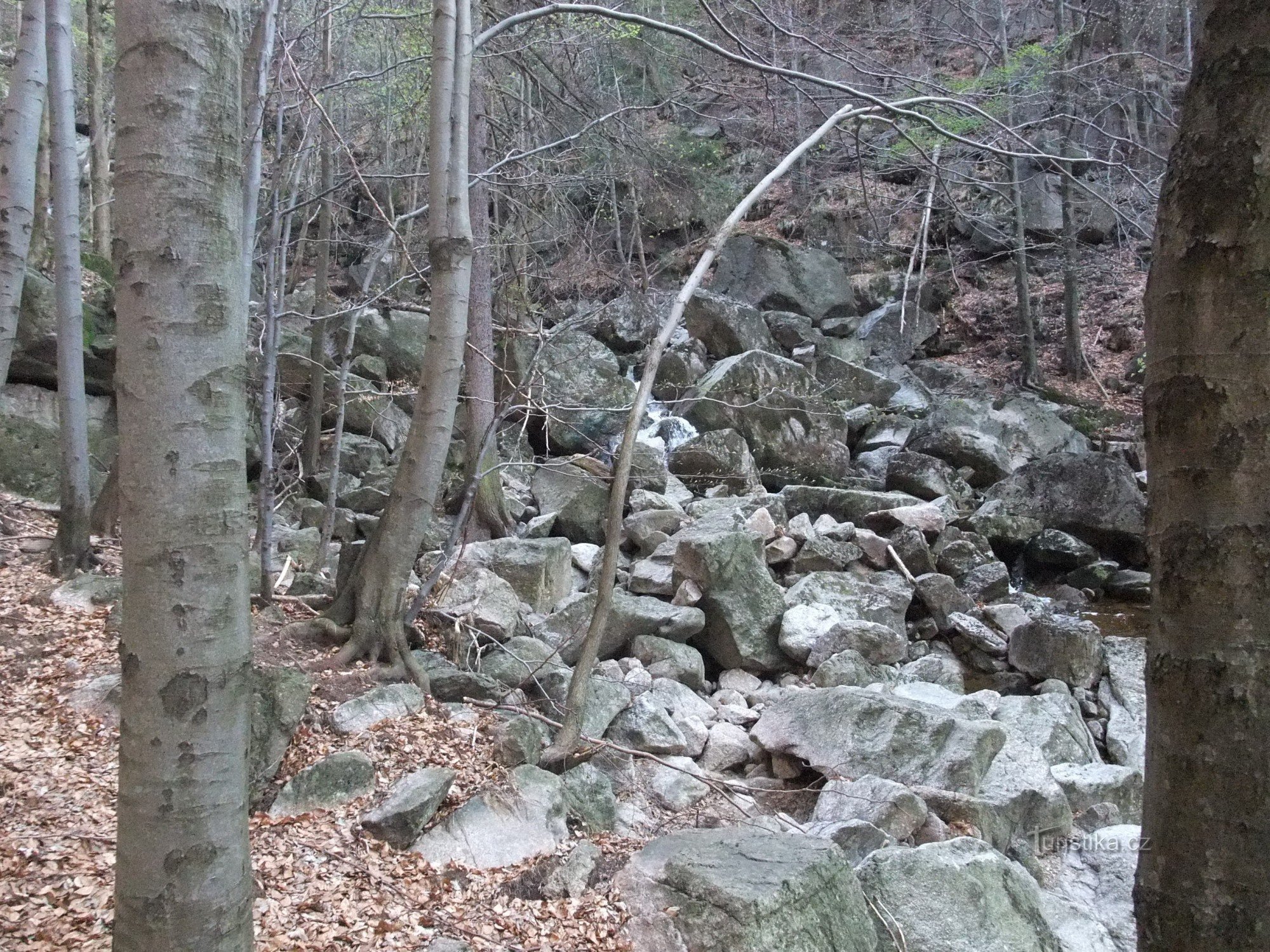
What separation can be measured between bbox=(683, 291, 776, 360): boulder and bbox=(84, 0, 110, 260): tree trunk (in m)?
9.31

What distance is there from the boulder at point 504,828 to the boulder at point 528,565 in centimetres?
318

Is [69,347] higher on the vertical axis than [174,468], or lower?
higher

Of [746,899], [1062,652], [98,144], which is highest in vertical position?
[98,144]

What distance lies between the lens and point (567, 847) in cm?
362

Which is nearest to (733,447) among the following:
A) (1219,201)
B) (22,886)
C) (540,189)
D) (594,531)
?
(594,531)

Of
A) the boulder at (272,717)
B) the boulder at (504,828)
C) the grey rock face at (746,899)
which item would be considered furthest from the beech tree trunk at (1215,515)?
the boulder at (272,717)

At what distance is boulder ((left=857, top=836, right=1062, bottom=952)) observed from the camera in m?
3.32

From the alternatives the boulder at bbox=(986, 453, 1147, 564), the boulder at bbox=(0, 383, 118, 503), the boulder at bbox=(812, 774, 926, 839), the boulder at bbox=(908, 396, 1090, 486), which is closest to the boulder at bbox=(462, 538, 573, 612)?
the boulder at bbox=(812, 774, 926, 839)

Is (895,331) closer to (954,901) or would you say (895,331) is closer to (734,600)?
(734,600)

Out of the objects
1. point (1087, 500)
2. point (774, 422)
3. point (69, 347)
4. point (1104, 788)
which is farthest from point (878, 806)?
point (774, 422)

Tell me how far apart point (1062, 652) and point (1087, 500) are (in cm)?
464

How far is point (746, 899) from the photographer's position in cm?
301

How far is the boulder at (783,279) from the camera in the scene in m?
18.9

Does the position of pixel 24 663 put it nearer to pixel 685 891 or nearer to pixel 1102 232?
pixel 685 891
